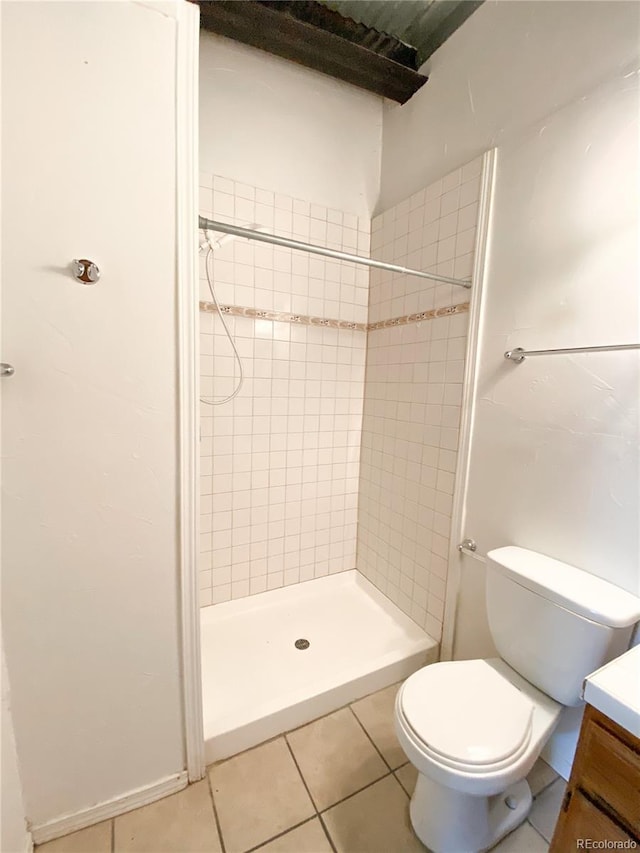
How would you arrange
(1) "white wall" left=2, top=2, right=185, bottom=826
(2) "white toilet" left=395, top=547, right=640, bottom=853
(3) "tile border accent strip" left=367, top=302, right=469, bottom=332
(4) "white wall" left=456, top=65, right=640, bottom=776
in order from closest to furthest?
(1) "white wall" left=2, top=2, right=185, bottom=826
(2) "white toilet" left=395, top=547, right=640, bottom=853
(4) "white wall" left=456, top=65, right=640, bottom=776
(3) "tile border accent strip" left=367, top=302, right=469, bottom=332

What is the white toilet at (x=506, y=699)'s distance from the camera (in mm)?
890

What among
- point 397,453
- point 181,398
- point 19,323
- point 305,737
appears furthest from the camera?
point 397,453

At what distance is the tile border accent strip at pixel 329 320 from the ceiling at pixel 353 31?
3.46 feet

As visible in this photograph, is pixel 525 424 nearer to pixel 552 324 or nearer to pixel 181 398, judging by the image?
pixel 552 324

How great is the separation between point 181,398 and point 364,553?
5.27 ft

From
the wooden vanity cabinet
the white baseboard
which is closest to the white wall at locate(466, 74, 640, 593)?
the wooden vanity cabinet

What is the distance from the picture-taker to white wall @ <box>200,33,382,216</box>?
61.9 inches

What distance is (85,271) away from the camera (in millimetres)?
822

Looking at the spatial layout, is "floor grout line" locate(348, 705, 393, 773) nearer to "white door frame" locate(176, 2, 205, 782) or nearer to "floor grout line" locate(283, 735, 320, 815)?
"floor grout line" locate(283, 735, 320, 815)

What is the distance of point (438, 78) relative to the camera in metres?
1.55

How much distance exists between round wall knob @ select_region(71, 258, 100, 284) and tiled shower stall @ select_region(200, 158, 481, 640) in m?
0.75

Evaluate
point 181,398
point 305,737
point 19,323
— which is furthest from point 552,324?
point 305,737

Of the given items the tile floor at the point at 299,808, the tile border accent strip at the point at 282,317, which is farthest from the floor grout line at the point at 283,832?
the tile border accent strip at the point at 282,317

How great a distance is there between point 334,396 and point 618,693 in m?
1.59
